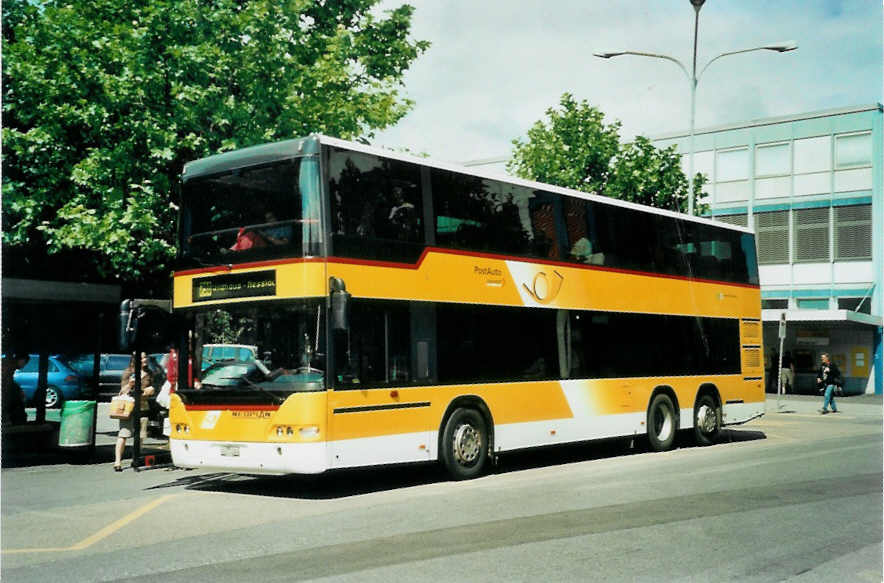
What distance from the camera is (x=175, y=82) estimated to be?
1622 centimetres

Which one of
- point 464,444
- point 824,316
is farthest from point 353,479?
point 824,316

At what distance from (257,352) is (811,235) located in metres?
37.3

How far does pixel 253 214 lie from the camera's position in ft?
37.3

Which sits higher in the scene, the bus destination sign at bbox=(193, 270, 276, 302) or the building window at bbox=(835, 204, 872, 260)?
the building window at bbox=(835, 204, 872, 260)

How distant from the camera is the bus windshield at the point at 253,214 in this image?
431 inches

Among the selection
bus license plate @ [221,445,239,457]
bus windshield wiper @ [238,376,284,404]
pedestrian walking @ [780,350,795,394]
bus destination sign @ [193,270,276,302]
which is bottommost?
pedestrian walking @ [780,350,795,394]

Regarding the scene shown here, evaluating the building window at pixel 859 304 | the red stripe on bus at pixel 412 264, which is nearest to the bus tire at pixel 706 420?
the red stripe on bus at pixel 412 264

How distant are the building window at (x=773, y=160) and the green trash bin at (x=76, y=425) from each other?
37253 millimetres

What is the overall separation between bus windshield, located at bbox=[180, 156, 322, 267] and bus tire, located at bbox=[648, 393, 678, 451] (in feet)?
26.5

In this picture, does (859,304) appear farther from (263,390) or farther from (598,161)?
(263,390)

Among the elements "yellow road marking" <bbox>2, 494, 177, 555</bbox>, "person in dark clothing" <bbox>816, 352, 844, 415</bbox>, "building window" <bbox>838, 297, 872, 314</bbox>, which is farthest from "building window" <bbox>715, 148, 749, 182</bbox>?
"yellow road marking" <bbox>2, 494, 177, 555</bbox>

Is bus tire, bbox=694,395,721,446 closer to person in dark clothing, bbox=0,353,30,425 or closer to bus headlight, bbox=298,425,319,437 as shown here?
bus headlight, bbox=298,425,319,437

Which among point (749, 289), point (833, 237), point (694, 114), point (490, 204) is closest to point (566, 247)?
point (490, 204)

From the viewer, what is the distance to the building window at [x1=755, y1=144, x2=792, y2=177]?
44.2 metres
